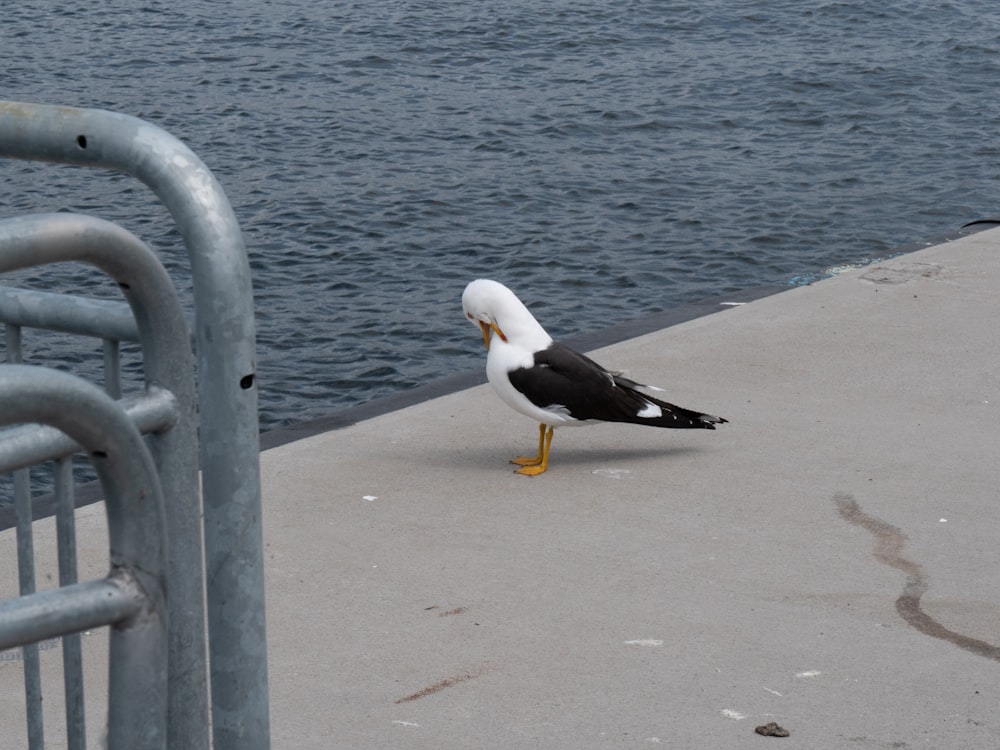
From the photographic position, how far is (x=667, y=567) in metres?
4.54

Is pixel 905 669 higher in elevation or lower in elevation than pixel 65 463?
lower

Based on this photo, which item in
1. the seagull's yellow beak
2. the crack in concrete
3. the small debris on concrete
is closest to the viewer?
the small debris on concrete

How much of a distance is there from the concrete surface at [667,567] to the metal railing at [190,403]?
1340 millimetres

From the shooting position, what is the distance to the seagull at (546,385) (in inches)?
210

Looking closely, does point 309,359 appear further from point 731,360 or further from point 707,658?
point 707,658

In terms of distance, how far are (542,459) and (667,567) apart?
1020 mm

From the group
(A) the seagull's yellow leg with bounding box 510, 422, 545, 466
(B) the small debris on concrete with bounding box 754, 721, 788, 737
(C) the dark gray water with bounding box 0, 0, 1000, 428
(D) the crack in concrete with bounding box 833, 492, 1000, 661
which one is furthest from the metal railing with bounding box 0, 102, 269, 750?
(C) the dark gray water with bounding box 0, 0, 1000, 428

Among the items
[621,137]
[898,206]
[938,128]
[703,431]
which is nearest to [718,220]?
[898,206]

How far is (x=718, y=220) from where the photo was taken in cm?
1171

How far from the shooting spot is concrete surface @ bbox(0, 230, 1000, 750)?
144 inches

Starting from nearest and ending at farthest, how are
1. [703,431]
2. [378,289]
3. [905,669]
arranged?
1. [905,669]
2. [703,431]
3. [378,289]

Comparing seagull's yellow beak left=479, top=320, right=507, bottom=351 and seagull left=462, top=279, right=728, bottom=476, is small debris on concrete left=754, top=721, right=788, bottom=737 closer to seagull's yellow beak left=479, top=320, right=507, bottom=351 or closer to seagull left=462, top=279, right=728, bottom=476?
seagull left=462, top=279, right=728, bottom=476

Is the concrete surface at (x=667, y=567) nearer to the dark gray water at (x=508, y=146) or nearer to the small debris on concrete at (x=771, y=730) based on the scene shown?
the small debris on concrete at (x=771, y=730)

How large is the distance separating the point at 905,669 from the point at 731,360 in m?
2.96
